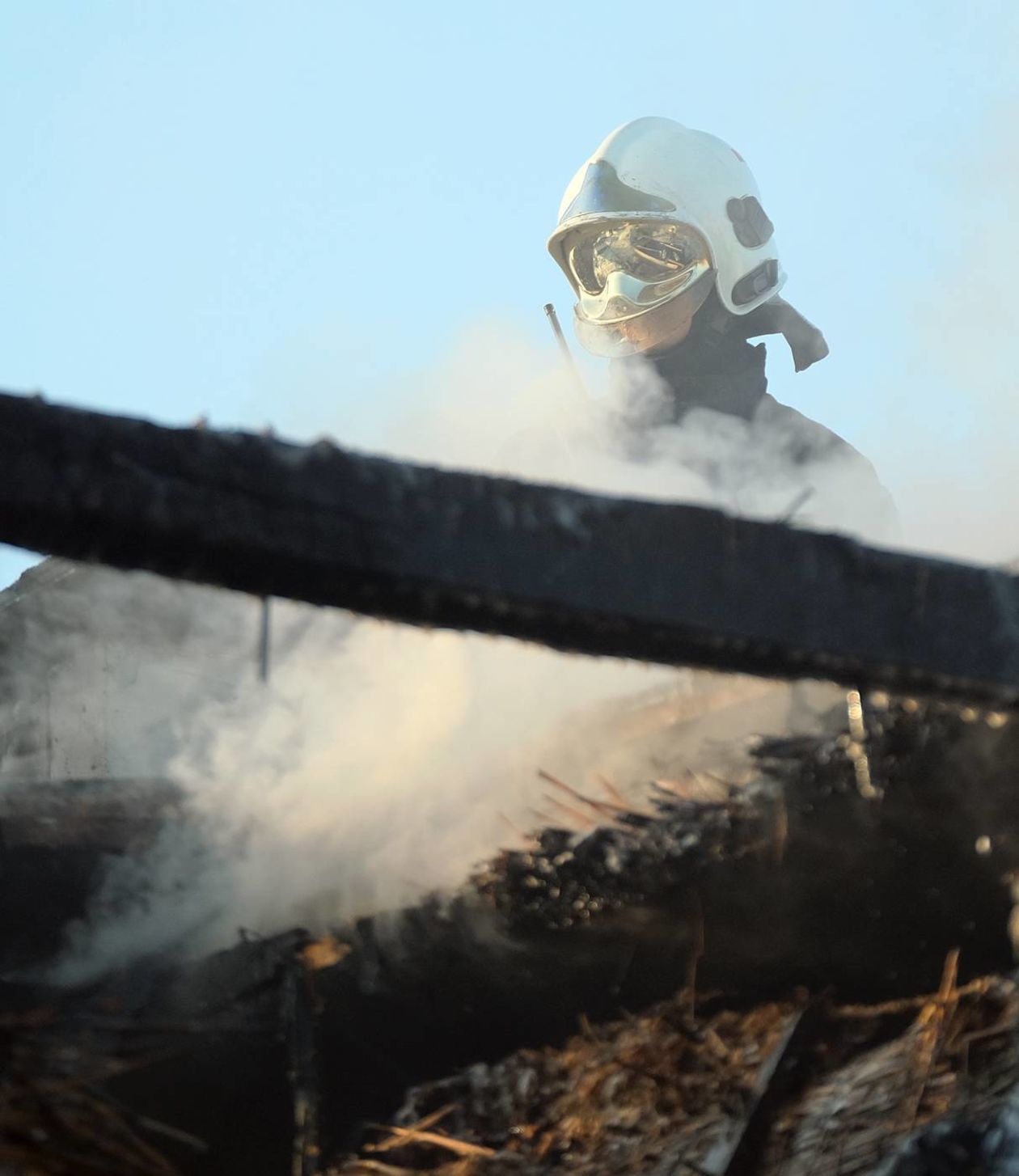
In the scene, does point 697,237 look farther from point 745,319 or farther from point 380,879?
point 380,879

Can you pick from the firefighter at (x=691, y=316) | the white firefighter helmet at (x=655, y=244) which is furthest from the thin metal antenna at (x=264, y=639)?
the white firefighter helmet at (x=655, y=244)

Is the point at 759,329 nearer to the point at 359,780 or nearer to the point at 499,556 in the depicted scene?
the point at 359,780

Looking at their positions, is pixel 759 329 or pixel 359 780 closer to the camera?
pixel 359 780

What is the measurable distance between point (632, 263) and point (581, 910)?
25.1 ft

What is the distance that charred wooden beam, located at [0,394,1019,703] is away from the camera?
234 cm

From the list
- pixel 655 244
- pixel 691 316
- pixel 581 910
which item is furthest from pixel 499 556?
pixel 655 244

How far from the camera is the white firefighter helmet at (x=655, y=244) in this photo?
Answer: 11.0m

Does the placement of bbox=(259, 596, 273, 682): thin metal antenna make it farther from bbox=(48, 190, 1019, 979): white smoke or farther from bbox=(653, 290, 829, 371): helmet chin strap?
bbox=(653, 290, 829, 371): helmet chin strap

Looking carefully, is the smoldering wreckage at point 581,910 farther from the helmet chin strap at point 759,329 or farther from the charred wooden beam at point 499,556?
the helmet chin strap at point 759,329

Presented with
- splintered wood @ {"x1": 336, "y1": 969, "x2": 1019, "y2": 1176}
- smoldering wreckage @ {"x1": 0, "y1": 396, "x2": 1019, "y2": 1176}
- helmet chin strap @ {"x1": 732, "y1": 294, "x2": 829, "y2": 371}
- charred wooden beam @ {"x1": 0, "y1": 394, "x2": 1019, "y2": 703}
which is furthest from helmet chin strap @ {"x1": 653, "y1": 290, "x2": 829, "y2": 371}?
charred wooden beam @ {"x1": 0, "y1": 394, "x2": 1019, "y2": 703}

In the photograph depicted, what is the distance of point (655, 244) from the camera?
442 inches

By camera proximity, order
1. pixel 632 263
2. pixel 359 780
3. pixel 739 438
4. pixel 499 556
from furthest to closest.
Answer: pixel 632 263, pixel 739 438, pixel 359 780, pixel 499 556

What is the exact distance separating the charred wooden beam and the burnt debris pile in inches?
25.0

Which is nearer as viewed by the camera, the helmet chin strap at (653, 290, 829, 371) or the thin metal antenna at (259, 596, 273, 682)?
the thin metal antenna at (259, 596, 273, 682)
